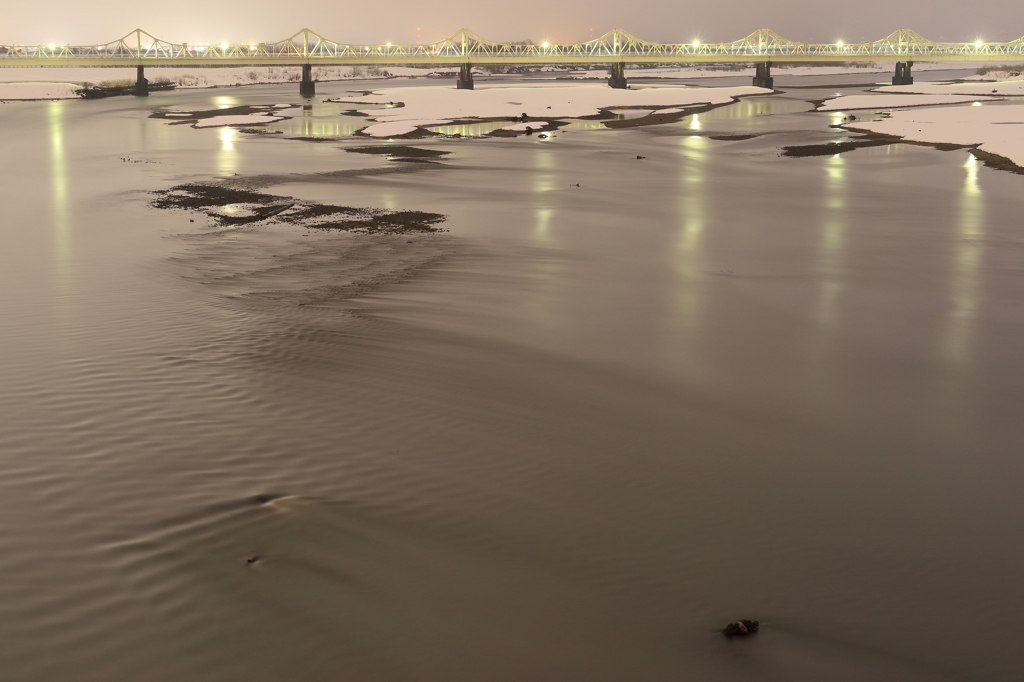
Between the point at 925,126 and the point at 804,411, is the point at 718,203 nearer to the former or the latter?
the point at 804,411

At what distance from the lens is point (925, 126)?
4191 centimetres

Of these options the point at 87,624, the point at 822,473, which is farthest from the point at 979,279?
the point at 87,624

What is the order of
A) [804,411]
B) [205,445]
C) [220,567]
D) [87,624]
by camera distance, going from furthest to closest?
→ 1. [804,411]
2. [205,445]
3. [220,567]
4. [87,624]

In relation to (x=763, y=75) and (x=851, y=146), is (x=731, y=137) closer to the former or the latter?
(x=851, y=146)

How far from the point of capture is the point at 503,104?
65.6 meters

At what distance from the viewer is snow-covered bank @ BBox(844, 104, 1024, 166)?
108 ft

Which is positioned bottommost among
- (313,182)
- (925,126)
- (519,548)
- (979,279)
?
(519,548)

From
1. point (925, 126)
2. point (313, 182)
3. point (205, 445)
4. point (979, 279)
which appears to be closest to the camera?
point (205, 445)

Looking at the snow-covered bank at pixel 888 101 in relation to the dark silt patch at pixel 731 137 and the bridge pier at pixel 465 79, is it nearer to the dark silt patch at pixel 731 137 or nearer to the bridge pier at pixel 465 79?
the dark silt patch at pixel 731 137

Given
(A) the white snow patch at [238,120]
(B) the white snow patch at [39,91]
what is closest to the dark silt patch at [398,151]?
(A) the white snow patch at [238,120]

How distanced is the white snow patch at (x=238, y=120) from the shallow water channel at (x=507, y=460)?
3544 centimetres

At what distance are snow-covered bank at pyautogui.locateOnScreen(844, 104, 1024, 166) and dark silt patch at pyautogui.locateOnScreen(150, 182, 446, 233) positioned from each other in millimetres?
21431

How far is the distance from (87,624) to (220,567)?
30.9 inches

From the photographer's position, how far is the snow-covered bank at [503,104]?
169 feet
